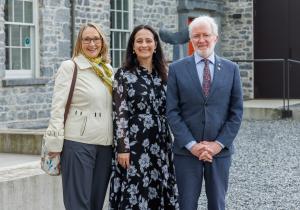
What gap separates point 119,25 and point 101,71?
9565mm

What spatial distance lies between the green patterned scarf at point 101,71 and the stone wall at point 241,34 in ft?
43.1

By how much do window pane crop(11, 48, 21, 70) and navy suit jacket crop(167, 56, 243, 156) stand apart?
7.50 m

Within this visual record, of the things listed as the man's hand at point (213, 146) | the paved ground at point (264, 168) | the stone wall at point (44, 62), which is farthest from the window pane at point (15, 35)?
the man's hand at point (213, 146)

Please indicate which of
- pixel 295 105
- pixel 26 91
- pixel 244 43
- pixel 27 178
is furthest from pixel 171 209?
pixel 244 43

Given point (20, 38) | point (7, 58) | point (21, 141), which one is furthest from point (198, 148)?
point (20, 38)

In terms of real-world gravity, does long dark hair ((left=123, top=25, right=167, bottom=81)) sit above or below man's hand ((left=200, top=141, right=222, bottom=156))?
above

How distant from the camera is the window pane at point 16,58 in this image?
36.9 ft

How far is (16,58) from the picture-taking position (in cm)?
1130

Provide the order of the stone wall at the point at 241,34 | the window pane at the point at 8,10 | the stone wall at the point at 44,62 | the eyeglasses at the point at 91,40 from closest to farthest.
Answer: the eyeglasses at the point at 91,40 → the stone wall at the point at 44,62 → the window pane at the point at 8,10 → the stone wall at the point at 241,34

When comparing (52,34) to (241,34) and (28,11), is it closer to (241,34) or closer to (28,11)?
(28,11)

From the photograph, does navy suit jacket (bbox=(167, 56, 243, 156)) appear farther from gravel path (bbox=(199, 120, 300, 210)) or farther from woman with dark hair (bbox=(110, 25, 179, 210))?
gravel path (bbox=(199, 120, 300, 210))

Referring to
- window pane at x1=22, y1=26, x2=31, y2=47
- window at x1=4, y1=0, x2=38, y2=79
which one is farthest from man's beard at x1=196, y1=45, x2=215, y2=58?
window pane at x1=22, y1=26, x2=31, y2=47

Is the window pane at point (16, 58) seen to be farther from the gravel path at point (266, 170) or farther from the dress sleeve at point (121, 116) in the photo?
the dress sleeve at point (121, 116)

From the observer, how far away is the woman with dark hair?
423 cm
